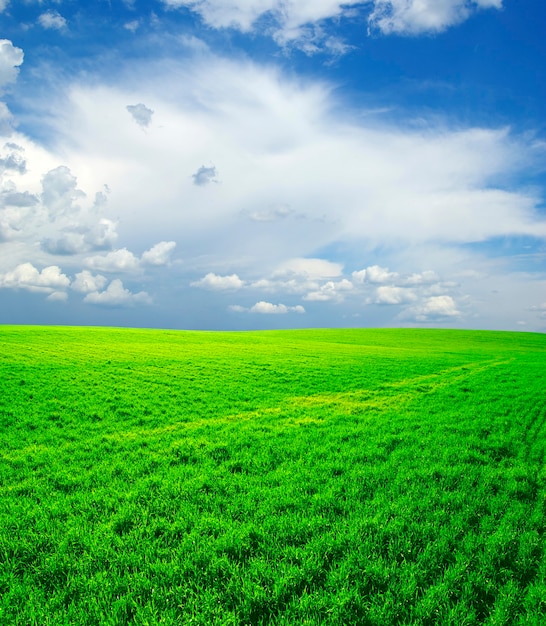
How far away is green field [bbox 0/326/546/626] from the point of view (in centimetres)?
542

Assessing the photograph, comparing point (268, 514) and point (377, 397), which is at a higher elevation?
point (268, 514)

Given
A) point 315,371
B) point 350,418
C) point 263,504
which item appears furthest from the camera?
point 315,371

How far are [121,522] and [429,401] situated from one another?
16557 mm

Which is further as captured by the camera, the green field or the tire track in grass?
the tire track in grass

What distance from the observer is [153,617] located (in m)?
5.13

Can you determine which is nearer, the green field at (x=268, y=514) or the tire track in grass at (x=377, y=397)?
the green field at (x=268, y=514)

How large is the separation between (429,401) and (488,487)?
36.3 ft

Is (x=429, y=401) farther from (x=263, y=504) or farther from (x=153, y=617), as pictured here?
(x=153, y=617)

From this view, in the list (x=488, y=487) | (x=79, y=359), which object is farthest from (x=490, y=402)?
(x=79, y=359)

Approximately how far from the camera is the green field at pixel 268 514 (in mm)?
5418

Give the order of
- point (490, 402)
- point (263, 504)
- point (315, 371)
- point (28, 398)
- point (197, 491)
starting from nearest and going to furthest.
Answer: point (263, 504)
point (197, 491)
point (28, 398)
point (490, 402)
point (315, 371)

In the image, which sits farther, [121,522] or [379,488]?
[379,488]

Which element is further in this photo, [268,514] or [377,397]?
[377,397]

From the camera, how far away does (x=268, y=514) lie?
7.69 m
